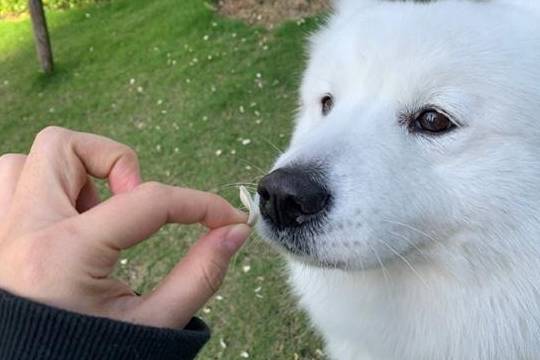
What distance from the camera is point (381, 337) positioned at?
197 centimetres

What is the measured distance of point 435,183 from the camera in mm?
1638

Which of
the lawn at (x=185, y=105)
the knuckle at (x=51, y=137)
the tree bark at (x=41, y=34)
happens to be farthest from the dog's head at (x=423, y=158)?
the tree bark at (x=41, y=34)

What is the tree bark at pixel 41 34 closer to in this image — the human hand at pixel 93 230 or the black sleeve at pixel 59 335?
the human hand at pixel 93 230

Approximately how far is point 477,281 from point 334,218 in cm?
47

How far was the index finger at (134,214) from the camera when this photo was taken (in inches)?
46.6

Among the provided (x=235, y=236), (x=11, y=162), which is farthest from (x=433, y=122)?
(x=11, y=162)

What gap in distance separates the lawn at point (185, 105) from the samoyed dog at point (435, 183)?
148 centimetres

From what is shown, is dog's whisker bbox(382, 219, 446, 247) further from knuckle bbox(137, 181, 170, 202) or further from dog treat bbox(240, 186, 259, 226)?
knuckle bbox(137, 181, 170, 202)

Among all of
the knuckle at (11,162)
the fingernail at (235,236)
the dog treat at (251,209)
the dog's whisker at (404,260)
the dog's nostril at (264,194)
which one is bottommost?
the dog's whisker at (404,260)

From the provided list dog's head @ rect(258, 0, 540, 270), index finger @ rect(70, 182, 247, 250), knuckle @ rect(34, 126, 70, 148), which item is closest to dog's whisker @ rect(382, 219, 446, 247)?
dog's head @ rect(258, 0, 540, 270)

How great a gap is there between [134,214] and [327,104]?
106 centimetres

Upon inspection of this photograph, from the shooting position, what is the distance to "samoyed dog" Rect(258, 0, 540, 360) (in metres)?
1.59

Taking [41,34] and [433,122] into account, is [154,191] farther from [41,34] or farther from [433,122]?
[41,34]

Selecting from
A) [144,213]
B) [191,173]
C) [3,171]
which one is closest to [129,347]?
[144,213]
